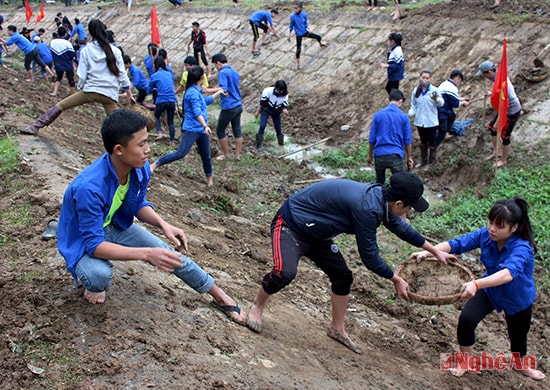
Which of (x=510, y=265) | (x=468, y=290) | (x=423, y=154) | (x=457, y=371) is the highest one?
(x=510, y=265)

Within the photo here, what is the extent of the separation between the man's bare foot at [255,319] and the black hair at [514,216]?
1886 mm

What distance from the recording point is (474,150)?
980cm

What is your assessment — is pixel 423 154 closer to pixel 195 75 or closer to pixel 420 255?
pixel 195 75

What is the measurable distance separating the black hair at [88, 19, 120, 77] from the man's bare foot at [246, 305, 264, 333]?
15.4 ft

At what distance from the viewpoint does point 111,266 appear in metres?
3.73

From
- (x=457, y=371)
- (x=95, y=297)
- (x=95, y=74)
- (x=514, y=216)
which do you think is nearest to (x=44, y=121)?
(x=95, y=74)

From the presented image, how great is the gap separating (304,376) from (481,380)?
179cm

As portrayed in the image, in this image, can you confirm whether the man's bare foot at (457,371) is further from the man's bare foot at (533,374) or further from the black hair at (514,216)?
the black hair at (514,216)

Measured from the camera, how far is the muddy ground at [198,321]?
128 inches

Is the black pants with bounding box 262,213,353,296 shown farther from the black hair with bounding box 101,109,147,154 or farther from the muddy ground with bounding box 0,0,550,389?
the black hair with bounding box 101,109,147,154

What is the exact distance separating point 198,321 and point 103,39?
501 centimetres

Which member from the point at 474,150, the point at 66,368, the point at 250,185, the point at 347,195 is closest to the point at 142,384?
the point at 66,368

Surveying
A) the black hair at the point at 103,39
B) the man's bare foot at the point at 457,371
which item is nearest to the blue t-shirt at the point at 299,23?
the black hair at the point at 103,39

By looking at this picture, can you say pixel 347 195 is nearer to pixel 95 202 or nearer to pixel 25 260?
pixel 95 202
